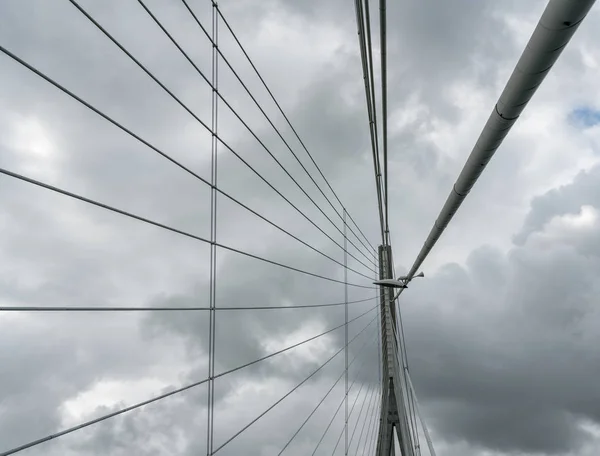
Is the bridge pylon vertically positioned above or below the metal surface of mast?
below

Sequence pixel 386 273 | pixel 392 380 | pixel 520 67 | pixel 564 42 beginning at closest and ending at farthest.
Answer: pixel 564 42 → pixel 520 67 → pixel 392 380 → pixel 386 273

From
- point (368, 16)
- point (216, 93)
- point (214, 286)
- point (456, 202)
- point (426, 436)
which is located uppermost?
point (368, 16)

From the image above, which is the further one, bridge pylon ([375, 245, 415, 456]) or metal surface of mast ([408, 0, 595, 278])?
bridge pylon ([375, 245, 415, 456])

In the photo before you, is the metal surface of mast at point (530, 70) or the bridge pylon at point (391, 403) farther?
the bridge pylon at point (391, 403)

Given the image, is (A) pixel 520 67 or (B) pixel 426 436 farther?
(B) pixel 426 436

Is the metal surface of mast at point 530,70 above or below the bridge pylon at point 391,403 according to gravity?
above

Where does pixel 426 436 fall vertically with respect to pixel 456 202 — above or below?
below

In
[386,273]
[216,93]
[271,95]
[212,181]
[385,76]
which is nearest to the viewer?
[212,181]

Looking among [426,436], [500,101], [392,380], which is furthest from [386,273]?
[500,101]

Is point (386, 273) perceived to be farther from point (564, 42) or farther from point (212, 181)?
point (564, 42)

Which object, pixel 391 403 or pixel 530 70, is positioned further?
pixel 391 403

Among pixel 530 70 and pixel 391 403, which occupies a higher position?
pixel 530 70
